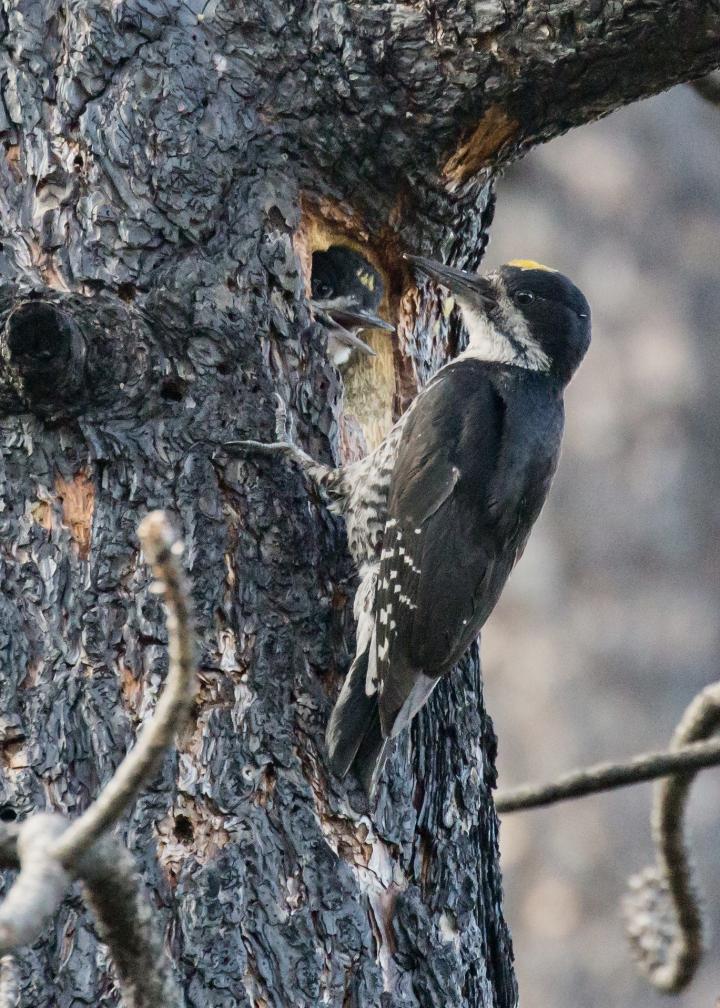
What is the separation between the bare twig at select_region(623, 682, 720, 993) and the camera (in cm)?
255

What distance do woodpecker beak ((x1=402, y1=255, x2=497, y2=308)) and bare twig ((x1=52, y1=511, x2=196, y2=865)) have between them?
1.85 meters

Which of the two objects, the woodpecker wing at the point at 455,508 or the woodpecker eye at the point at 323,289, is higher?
the woodpecker eye at the point at 323,289

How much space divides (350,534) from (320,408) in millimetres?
271

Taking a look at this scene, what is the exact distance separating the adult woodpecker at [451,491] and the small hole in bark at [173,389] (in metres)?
0.16

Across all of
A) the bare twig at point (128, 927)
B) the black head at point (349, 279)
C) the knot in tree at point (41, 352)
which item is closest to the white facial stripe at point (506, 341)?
the black head at point (349, 279)

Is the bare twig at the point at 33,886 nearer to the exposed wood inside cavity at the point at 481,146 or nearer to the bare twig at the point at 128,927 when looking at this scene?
the bare twig at the point at 128,927

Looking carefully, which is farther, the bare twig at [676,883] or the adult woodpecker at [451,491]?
the adult woodpecker at [451,491]

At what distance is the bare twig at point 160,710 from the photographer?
4.11ft

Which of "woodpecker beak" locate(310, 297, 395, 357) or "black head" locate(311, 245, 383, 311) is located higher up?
"black head" locate(311, 245, 383, 311)

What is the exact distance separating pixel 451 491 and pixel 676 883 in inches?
37.2

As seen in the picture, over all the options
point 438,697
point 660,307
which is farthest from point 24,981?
point 660,307

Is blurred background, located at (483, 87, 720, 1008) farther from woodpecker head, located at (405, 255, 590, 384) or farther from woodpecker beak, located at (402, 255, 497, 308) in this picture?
woodpecker beak, located at (402, 255, 497, 308)

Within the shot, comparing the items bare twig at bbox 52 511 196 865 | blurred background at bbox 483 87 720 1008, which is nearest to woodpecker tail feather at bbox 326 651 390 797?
bare twig at bbox 52 511 196 865

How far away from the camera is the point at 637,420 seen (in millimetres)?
6234
